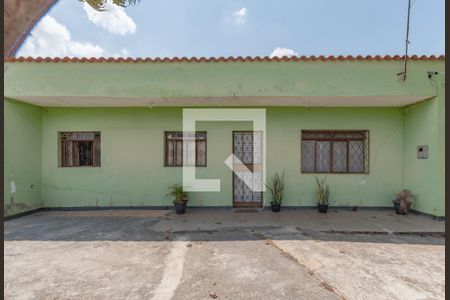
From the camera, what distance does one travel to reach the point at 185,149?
6508 mm

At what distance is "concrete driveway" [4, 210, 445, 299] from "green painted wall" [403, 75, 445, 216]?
56 cm

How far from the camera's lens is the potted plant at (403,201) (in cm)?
577

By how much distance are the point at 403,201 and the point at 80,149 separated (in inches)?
354

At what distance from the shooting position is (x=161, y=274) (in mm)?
2957

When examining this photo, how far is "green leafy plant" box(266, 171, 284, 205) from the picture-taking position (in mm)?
6230

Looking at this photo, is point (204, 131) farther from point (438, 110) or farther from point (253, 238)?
point (438, 110)

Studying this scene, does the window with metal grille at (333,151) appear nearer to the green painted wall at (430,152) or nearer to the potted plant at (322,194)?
the potted plant at (322,194)

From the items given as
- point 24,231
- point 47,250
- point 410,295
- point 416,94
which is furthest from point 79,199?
point 416,94

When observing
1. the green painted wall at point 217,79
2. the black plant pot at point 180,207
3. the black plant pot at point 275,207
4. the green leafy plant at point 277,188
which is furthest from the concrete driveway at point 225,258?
the green painted wall at point 217,79

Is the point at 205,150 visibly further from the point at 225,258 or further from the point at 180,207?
the point at 225,258

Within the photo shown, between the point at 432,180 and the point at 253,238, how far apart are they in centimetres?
469

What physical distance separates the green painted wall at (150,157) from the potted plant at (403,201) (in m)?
0.89

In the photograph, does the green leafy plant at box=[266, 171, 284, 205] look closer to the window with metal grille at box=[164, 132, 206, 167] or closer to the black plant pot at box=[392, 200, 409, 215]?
the window with metal grille at box=[164, 132, 206, 167]

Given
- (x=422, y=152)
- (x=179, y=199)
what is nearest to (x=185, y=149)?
(x=179, y=199)
